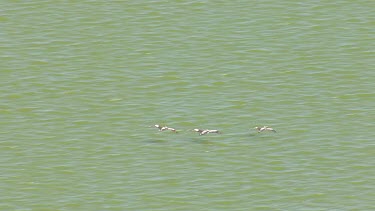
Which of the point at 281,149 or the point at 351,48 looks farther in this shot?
the point at 351,48

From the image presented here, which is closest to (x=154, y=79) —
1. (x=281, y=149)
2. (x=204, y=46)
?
(x=204, y=46)

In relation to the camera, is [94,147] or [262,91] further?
[262,91]

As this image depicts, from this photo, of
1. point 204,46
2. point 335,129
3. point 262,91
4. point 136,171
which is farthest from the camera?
point 204,46

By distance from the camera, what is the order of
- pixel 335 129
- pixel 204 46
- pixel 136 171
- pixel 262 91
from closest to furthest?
pixel 136 171 < pixel 335 129 < pixel 262 91 < pixel 204 46

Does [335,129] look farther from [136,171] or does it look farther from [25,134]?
[25,134]

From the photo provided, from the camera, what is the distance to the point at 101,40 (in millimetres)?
72000

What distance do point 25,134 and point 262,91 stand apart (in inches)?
497

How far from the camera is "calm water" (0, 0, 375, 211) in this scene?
56625 millimetres

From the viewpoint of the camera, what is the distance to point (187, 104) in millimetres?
65125

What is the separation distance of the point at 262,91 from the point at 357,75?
5.31m

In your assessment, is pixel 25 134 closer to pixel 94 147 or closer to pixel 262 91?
pixel 94 147

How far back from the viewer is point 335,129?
6222 centimetres

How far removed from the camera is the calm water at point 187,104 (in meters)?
56.6

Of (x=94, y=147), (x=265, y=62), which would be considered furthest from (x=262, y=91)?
(x=94, y=147)
